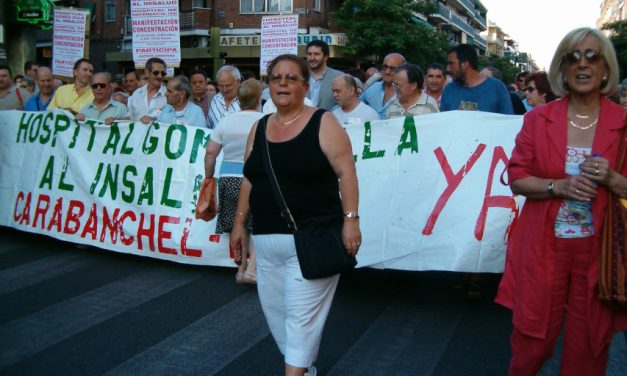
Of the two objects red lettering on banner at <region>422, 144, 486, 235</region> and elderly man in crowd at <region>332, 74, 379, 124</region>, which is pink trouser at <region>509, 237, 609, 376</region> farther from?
elderly man in crowd at <region>332, 74, 379, 124</region>

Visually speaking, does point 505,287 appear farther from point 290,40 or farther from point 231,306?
point 290,40

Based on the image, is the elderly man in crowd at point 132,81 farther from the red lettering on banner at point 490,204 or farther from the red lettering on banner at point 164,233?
the red lettering on banner at point 490,204

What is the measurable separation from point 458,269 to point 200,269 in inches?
104

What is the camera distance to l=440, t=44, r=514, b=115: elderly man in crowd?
19.4ft

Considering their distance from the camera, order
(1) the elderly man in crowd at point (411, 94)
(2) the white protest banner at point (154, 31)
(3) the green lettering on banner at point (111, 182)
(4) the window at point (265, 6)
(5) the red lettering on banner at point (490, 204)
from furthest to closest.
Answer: (4) the window at point (265, 6)
(2) the white protest banner at point (154, 31)
(3) the green lettering on banner at point (111, 182)
(1) the elderly man in crowd at point (411, 94)
(5) the red lettering on banner at point (490, 204)

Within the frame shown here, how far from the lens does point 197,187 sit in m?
6.49

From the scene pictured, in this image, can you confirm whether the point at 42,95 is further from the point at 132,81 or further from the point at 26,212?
the point at 132,81

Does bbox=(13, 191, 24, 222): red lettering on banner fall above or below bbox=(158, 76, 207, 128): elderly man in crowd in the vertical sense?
below

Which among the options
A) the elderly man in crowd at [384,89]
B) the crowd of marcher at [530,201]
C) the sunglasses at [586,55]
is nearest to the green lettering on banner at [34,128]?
the elderly man in crowd at [384,89]

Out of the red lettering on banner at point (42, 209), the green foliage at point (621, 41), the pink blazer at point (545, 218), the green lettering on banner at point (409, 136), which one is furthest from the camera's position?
the green foliage at point (621, 41)

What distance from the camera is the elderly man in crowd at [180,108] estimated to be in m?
6.90

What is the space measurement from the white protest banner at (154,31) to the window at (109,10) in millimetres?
30236

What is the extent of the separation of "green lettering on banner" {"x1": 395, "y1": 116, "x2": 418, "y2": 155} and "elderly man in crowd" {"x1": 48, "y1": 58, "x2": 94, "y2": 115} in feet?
13.3

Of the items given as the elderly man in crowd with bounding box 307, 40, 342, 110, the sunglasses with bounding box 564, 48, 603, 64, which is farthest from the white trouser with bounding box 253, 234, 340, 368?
the elderly man in crowd with bounding box 307, 40, 342, 110
